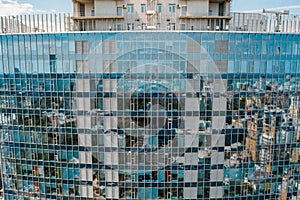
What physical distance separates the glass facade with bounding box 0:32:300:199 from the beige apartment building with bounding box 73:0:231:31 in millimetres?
3445

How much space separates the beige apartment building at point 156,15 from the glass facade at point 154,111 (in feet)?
11.3

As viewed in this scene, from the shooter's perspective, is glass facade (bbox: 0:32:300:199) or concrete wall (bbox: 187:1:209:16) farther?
concrete wall (bbox: 187:1:209:16)

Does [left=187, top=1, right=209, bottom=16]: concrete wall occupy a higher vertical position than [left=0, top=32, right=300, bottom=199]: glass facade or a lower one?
higher

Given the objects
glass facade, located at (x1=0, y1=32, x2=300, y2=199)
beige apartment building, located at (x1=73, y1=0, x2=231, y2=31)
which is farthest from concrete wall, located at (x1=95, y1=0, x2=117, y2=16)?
glass facade, located at (x1=0, y1=32, x2=300, y2=199)

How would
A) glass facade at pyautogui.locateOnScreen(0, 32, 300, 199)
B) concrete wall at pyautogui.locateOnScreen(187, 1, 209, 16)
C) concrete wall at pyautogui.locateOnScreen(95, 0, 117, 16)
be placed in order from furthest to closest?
concrete wall at pyautogui.locateOnScreen(95, 0, 117, 16), concrete wall at pyautogui.locateOnScreen(187, 1, 209, 16), glass facade at pyautogui.locateOnScreen(0, 32, 300, 199)

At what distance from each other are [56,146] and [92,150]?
9.94 feet

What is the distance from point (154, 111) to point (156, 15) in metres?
8.24

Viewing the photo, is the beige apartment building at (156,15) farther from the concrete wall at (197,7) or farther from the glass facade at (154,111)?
the glass facade at (154,111)

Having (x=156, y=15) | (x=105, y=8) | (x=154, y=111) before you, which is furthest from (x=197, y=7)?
(x=154, y=111)

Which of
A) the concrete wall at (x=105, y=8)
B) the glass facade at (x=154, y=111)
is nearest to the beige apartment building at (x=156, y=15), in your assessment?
the concrete wall at (x=105, y=8)

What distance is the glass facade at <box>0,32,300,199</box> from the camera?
53.6ft

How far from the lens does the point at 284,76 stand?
17422mm

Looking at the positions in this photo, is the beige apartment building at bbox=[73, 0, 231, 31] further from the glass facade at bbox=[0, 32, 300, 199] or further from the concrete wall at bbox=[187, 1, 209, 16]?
the glass facade at bbox=[0, 32, 300, 199]

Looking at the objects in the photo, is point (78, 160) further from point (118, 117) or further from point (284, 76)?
point (284, 76)
